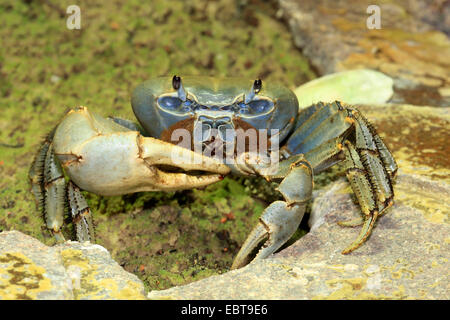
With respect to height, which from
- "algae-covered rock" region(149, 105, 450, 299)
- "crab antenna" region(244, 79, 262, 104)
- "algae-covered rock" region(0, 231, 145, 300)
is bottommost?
"algae-covered rock" region(149, 105, 450, 299)

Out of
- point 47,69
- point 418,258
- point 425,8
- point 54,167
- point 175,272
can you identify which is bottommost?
point 175,272

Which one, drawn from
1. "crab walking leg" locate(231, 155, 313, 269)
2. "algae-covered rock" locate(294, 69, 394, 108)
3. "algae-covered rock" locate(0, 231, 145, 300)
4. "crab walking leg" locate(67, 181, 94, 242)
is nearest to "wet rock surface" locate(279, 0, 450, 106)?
"algae-covered rock" locate(294, 69, 394, 108)

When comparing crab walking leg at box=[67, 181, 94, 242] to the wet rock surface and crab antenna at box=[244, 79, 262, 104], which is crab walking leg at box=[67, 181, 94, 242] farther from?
the wet rock surface

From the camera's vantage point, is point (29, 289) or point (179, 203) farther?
point (179, 203)

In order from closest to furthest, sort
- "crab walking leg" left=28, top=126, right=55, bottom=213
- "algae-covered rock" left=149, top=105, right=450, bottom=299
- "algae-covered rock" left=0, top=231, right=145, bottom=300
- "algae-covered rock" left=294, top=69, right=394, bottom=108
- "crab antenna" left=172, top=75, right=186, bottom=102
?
"algae-covered rock" left=0, top=231, right=145, bottom=300, "algae-covered rock" left=149, top=105, right=450, bottom=299, "crab antenna" left=172, top=75, right=186, bottom=102, "crab walking leg" left=28, top=126, right=55, bottom=213, "algae-covered rock" left=294, top=69, right=394, bottom=108

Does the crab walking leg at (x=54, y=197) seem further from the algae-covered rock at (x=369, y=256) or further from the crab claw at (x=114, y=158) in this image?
the algae-covered rock at (x=369, y=256)

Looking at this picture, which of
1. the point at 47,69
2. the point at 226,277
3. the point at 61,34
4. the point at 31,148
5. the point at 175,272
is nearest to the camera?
the point at 226,277

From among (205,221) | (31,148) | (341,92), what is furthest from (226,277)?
(341,92)

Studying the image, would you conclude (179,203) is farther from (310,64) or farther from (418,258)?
(310,64)
